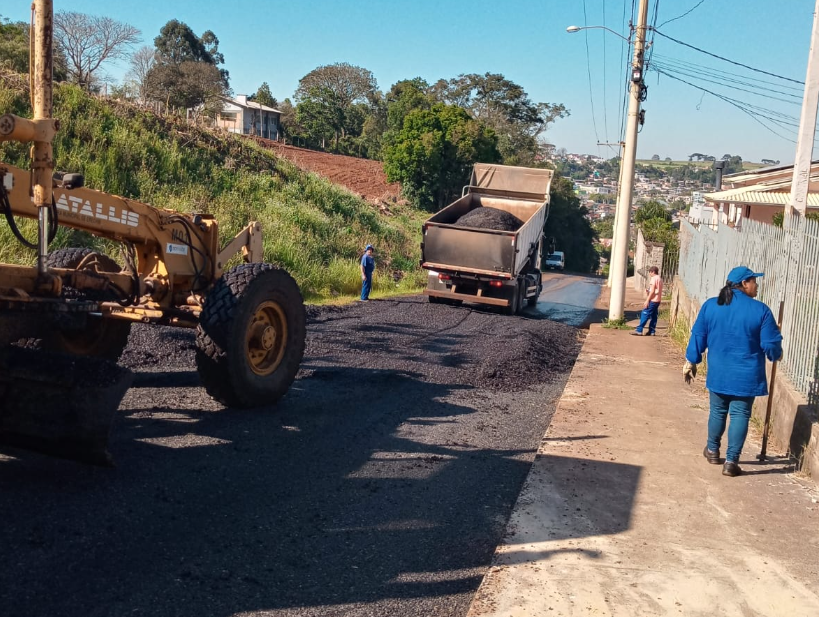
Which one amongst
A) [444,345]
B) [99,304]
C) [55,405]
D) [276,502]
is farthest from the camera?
[444,345]

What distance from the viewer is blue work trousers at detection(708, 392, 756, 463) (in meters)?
7.00

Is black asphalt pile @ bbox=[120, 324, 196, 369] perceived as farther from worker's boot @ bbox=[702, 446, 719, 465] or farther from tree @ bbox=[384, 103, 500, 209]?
tree @ bbox=[384, 103, 500, 209]

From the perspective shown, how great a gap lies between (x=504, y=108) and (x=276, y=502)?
70.7m

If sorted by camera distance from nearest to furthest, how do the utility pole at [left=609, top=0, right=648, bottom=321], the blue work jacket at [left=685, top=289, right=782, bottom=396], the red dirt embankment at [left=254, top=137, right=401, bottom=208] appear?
the blue work jacket at [left=685, top=289, right=782, bottom=396], the utility pole at [left=609, top=0, right=648, bottom=321], the red dirt embankment at [left=254, top=137, right=401, bottom=208]

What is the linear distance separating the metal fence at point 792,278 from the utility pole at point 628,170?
15.9 ft

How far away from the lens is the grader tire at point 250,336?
752 cm

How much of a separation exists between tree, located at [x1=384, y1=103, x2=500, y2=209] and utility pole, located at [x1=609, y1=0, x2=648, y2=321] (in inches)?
1227

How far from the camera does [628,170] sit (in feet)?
59.3

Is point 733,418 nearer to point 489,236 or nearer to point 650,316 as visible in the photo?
point 650,316

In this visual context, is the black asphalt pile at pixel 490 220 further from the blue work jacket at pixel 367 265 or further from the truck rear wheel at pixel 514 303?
the blue work jacket at pixel 367 265

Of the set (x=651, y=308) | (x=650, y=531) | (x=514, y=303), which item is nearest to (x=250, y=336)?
(x=650, y=531)

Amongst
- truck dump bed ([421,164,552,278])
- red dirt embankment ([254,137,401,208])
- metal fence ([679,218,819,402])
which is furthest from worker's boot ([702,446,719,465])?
red dirt embankment ([254,137,401,208])

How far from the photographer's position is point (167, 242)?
26.0 feet

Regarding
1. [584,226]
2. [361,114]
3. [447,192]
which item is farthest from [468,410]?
[361,114]
